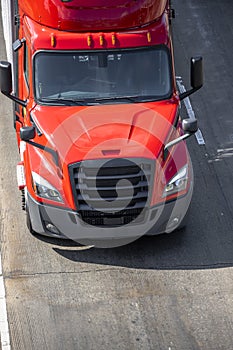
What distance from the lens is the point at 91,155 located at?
1345 cm

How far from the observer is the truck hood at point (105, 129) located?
13.5m

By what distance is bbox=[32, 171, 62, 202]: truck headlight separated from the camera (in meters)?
13.5

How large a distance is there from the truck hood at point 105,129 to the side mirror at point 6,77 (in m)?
0.49

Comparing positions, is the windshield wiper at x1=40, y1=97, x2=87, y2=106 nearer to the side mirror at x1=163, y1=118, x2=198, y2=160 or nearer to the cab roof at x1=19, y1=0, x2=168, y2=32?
the cab roof at x1=19, y1=0, x2=168, y2=32

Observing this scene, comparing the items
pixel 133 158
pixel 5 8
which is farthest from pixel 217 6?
pixel 133 158

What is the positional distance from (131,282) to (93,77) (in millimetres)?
2973

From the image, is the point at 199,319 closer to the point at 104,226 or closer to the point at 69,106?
the point at 104,226

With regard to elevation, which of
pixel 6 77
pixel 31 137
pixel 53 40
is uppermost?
pixel 53 40

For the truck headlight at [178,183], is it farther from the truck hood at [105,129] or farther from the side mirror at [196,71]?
the side mirror at [196,71]

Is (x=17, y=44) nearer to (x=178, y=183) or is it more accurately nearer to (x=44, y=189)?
(x=44, y=189)

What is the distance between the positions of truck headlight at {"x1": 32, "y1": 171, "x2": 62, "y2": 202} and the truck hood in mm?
398

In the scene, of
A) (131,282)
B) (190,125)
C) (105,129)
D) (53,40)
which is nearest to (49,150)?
(105,129)

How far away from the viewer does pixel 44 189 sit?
13531mm

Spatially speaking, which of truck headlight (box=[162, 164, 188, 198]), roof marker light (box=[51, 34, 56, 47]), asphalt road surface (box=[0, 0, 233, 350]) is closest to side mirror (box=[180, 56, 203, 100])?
truck headlight (box=[162, 164, 188, 198])
